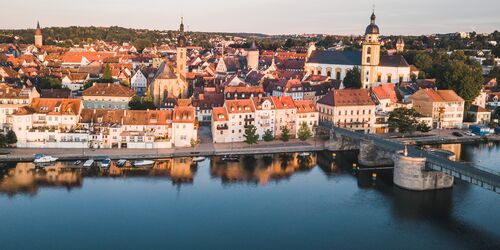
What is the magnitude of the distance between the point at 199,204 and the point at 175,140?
13863 mm

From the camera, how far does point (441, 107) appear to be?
57.8 meters

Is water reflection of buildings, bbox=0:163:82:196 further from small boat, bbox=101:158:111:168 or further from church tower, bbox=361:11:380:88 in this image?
church tower, bbox=361:11:380:88

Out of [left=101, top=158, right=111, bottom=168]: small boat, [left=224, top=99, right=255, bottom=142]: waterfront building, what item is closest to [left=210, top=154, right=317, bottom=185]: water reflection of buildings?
[left=224, top=99, right=255, bottom=142]: waterfront building

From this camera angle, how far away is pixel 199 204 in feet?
109

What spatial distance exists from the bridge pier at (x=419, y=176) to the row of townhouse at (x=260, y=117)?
15.7m

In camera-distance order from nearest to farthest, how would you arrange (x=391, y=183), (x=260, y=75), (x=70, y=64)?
(x=391, y=183), (x=260, y=75), (x=70, y=64)

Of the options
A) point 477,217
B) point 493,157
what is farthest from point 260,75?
point 477,217

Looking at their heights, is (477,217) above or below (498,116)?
below

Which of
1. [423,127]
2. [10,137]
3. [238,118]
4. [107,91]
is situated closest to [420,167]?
[238,118]

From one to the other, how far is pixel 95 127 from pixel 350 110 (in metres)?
24.3

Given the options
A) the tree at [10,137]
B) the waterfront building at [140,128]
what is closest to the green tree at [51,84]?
the waterfront building at [140,128]

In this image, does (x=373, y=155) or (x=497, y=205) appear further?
(x=373, y=155)

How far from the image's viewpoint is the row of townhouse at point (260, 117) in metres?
48.2

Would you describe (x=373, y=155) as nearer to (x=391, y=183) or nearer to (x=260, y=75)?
(x=391, y=183)
